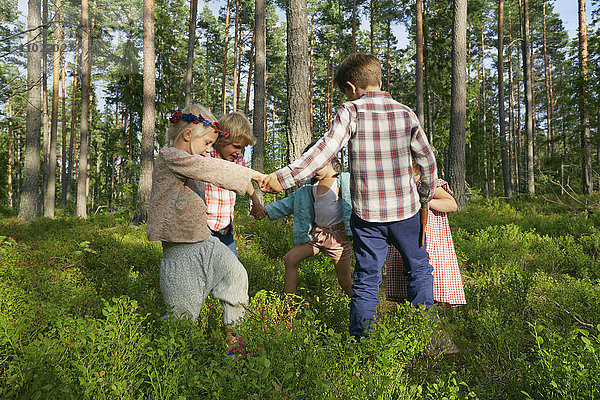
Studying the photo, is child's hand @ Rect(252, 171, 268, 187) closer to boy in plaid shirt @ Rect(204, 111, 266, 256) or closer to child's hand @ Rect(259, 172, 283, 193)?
child's hand @ Rect(259, 172, 283, 193)

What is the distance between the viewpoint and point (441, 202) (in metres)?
3.16

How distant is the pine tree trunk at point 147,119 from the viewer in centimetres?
1037

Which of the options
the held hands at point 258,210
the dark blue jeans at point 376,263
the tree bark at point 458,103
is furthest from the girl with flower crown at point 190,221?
the tree bark at point 458,103

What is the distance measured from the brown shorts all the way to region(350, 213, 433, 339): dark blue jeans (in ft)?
2.49

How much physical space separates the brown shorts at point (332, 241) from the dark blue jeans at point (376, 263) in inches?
29.9

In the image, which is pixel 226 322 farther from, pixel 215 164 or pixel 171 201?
pixel 215 164

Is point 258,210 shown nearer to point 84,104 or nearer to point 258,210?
point 258,210

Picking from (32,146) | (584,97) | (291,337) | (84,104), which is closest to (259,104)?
(32,146)

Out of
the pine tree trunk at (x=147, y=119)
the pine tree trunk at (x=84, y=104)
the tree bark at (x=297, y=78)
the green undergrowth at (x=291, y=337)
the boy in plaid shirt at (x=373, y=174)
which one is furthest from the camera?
the pine tree trunk at (x=84, y=104)

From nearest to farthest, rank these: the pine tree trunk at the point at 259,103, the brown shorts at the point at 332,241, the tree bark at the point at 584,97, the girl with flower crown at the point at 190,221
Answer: the girl with flower crown at the point at 190,221
the brown shorts at the point at 332,241
the pine tree trunk at the point at 259,103
the tree bark at the point at 584,97

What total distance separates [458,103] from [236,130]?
9.11 m

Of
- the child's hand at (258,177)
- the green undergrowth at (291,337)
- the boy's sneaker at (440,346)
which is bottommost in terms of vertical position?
the boy's sneaker at (440,346)

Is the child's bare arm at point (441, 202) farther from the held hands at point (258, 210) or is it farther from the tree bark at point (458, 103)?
the tree bark at point (458, 103)

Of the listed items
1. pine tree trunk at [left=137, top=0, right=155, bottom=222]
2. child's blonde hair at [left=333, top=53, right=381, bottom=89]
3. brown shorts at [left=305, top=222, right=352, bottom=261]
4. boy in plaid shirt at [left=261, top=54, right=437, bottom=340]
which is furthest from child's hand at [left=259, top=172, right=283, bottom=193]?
pine tree trunk at [left=137, top=0, right=155, bottom=222]
